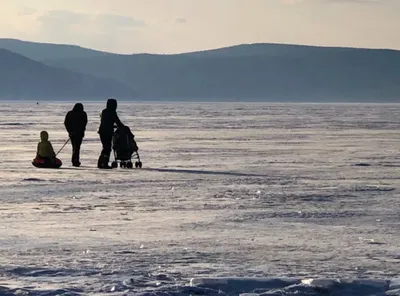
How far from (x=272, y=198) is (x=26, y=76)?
624 feet

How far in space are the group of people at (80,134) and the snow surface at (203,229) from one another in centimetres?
40

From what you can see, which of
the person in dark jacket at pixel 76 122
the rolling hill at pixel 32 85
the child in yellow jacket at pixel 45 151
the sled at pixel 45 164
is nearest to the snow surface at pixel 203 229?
the sled at pixel 45 164

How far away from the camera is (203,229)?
9.09 metres

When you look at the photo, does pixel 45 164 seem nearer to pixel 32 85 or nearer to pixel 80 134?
pixel 80 134

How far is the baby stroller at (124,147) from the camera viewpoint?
666 inches

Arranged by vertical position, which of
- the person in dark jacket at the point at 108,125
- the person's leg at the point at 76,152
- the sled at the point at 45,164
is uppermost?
the person in dark jacket at the point at 108,125

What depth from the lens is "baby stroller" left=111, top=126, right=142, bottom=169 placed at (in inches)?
666

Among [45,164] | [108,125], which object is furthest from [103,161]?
[45,164]

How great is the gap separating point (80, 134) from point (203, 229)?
8623mm

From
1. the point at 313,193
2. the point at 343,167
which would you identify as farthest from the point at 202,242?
the point at 343,167

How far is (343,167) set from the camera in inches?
661

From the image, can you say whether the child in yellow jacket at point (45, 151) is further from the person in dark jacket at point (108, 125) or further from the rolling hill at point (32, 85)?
the rolling hill at point (32, 85)

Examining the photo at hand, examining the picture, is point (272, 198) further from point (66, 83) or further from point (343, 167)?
point (66, 83)

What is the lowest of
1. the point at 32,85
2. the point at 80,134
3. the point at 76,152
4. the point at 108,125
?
the point at 76,152
